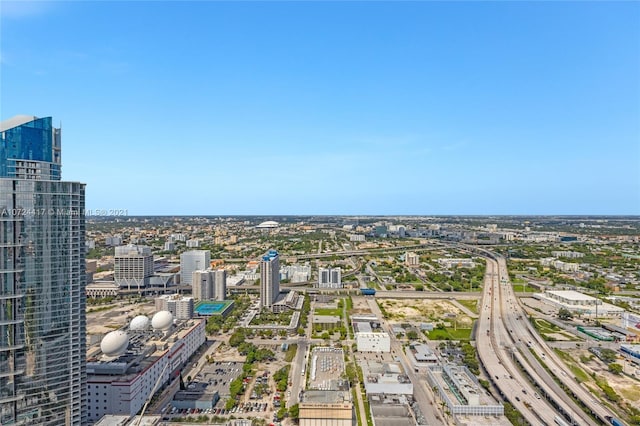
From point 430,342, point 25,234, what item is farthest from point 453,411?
point 25,234

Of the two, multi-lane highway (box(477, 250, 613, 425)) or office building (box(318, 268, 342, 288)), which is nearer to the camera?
multi-lane highway (box(477, 250, 613, 425))

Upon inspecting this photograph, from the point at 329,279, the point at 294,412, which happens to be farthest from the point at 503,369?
the point at 329,279

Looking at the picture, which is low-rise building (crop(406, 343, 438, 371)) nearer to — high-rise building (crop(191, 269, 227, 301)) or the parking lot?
the parking lot

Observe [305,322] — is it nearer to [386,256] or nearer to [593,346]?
[593,346]

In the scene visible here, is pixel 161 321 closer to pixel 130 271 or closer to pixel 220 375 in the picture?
pixel 220 375

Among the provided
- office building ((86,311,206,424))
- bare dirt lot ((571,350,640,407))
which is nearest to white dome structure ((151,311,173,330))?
office building ((86,311,206,424))

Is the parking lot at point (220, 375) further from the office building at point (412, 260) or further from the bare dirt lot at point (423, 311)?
the office building at point (412, 260)
